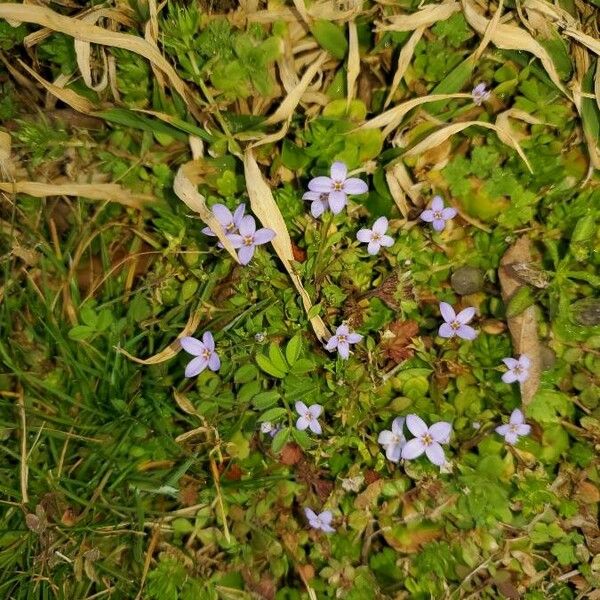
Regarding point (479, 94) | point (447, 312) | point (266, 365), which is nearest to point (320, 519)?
point (266, 365)

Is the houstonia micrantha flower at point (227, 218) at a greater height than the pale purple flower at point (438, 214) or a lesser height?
greater

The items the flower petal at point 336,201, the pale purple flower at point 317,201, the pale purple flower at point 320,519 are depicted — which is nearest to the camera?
the flower petal at point 336,201

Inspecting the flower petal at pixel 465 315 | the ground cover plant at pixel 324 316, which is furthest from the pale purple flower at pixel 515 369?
the flower petal at pixel 465 315

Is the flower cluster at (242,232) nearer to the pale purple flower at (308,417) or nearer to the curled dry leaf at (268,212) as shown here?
the curled dry leaf at (268,212)

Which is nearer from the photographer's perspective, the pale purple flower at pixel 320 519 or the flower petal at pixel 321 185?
the flower petal at pixel 321 185

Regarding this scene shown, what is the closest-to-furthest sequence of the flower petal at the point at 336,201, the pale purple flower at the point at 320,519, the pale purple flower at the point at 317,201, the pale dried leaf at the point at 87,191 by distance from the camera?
the flower petal at the point at 336,201
the pale purple flower at the point at 317,201
the pale purple flower at the point at 320,519
the pale dried leaf at the point at 87,191

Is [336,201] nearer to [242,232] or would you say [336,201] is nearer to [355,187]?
[355,187]

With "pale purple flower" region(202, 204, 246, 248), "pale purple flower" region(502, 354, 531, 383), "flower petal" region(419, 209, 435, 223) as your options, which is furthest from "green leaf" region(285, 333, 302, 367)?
"pale purple flower" region(502, 354, 531, 383)
